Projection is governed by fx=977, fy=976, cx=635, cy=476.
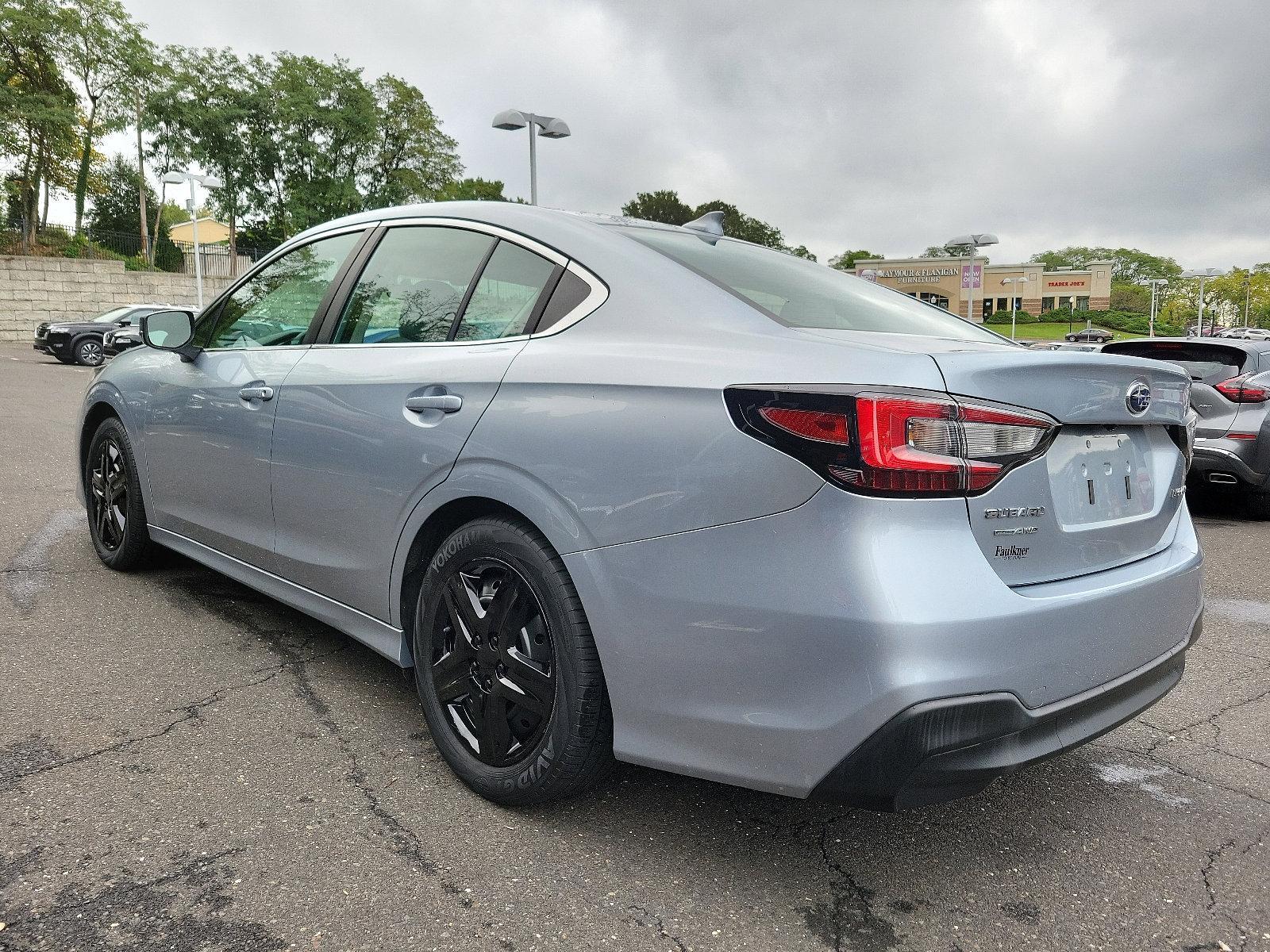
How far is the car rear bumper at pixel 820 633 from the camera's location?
5.81 ft

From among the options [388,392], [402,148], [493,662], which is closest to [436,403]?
[388,392]

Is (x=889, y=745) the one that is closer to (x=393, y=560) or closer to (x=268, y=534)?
(x=393, y=560)

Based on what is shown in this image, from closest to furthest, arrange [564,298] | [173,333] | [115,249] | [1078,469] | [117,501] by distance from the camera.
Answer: [1078,469] → [564,298] → [173,333] → [117,501] → [115,249]

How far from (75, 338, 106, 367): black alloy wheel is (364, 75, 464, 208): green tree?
2190cm

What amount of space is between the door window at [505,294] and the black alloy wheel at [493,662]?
63cm

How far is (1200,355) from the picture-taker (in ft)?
24.5

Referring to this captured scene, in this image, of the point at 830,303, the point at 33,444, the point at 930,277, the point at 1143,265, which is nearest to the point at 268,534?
the point at 830,303

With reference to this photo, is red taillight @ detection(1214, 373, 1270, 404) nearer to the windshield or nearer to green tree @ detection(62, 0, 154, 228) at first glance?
the windshield

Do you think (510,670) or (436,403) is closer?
(510,670)

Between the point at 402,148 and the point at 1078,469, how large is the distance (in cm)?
4551

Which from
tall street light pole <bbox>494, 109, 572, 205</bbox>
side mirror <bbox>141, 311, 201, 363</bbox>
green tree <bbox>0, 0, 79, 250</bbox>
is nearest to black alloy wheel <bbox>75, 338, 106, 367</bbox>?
tall street light pole <bbox>494, 109, 572, 205</bbox>

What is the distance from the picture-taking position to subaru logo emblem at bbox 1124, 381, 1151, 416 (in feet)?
7.23

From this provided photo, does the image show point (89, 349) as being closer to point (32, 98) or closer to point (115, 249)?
point (115, 249)

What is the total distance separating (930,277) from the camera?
92.4 m
